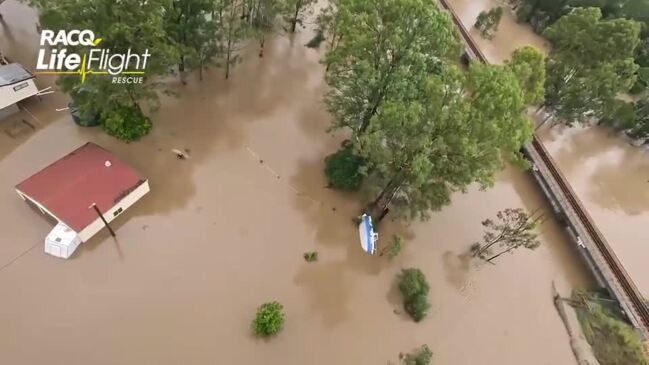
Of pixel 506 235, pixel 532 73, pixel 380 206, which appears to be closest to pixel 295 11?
pixel 380 206

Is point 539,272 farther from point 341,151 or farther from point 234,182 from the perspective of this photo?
point 234,182

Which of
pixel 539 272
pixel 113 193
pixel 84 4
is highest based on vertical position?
pixel 84 4

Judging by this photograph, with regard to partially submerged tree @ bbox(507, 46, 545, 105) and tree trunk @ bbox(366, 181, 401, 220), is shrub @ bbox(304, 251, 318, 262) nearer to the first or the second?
tree trunk @ bbox(366, 181, 401, 220)

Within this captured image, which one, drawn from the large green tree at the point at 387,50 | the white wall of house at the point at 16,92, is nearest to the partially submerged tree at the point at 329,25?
the large green tree at the point at 387,50

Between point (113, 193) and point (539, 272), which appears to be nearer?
point (113, 193)

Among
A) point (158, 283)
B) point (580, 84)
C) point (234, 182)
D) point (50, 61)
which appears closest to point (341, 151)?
point (234, 182)

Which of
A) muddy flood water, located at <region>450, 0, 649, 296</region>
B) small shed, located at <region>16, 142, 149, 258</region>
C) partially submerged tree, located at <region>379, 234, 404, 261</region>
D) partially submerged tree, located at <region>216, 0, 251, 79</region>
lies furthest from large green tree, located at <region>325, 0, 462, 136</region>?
muddy flood water, located at <region>450, 0, 649, 296</region>
